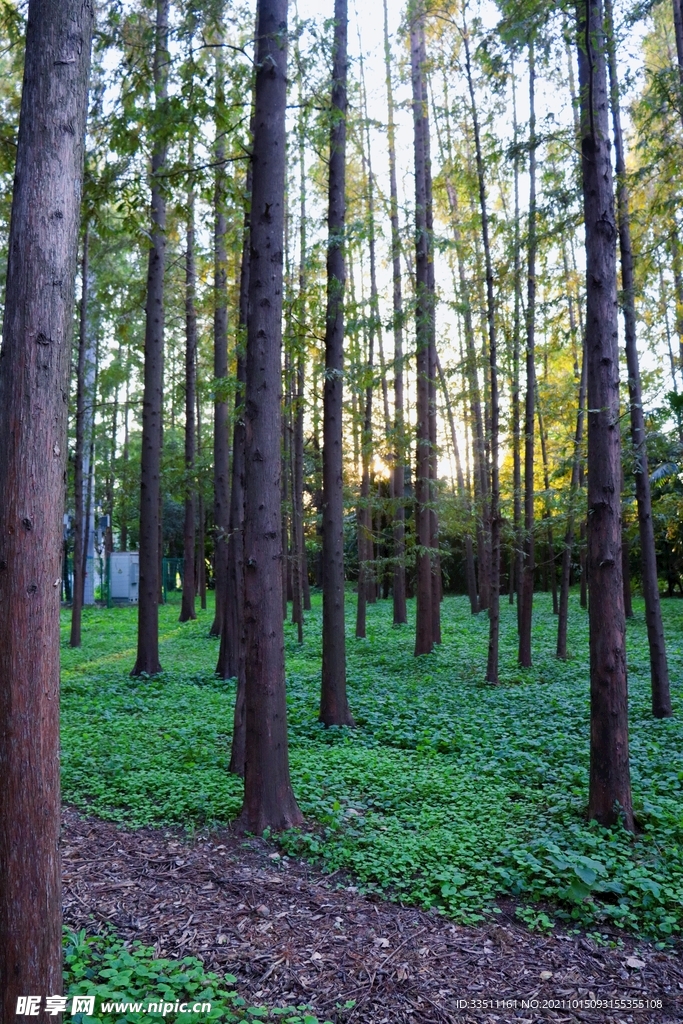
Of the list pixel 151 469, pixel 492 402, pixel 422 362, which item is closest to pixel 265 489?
pixel 492 402

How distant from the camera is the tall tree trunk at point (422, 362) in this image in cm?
1219

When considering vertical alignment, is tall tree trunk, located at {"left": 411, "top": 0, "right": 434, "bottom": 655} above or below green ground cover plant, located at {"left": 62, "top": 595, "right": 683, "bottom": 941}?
above

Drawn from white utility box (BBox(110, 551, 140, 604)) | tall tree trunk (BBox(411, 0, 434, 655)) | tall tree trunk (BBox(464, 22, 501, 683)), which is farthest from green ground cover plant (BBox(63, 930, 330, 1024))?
white utility box (BBox(110, 551, 140, 604))

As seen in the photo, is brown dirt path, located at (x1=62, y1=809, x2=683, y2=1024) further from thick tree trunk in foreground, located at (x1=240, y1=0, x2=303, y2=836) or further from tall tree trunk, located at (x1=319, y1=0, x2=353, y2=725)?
tall tree trunk, located at (x1=319, y1=0, x2=353, y2=725)

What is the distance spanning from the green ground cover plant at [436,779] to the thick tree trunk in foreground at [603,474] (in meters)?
0.49

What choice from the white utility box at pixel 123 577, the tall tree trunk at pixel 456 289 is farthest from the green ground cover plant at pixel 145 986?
the white utility box at pixel 123 577

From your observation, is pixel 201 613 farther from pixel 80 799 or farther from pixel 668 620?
pixel 80 799

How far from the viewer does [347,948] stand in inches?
152

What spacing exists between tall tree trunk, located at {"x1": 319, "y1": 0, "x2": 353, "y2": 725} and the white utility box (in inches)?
771

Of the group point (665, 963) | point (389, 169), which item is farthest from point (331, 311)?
point (389, 169)

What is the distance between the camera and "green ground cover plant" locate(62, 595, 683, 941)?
4539 mm

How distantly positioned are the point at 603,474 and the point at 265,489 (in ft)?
8.73

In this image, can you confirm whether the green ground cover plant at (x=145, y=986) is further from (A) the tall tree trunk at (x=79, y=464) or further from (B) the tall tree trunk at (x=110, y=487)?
(B) the tall tree trunk at (x=110, y=487)

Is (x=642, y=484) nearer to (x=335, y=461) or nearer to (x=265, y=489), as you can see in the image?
(x=335, y=461)
